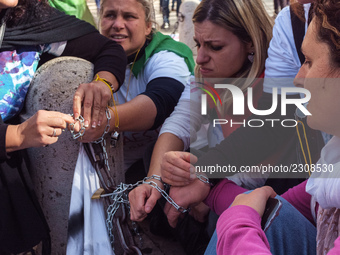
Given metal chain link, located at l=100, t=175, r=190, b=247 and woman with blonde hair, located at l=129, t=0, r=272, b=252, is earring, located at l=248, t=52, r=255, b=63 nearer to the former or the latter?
woman with blonde hair, located at l=129, t=0, r=272, b=252

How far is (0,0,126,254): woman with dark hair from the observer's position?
6.76ft

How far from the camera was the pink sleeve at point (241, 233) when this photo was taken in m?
1.28

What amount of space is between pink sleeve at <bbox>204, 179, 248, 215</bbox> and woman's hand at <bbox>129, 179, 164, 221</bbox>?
248 millimetres

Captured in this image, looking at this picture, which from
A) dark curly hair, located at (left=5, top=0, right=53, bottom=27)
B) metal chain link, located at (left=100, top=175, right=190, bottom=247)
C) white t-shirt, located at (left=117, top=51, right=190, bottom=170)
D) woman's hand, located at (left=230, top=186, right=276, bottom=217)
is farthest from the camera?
white t-shirt, located at (left=117, top=51, right=190, bottom=170)

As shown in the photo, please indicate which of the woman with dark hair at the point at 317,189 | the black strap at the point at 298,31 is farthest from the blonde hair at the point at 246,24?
the woman with dark hair at the point at 317,189

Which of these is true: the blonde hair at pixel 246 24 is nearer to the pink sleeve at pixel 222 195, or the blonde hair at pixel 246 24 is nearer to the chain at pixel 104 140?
the pink sleeve at pixel 222 195

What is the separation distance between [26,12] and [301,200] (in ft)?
5.54

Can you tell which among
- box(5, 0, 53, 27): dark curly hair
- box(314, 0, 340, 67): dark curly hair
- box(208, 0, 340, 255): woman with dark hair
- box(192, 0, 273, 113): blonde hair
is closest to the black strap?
box(192, 0, 273, 113): blonde hair

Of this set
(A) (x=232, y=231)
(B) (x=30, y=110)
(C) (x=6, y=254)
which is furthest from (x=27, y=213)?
(A) (x=232, y=231)

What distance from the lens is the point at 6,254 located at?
2.27 meters

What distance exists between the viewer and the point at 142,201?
2.06 meters

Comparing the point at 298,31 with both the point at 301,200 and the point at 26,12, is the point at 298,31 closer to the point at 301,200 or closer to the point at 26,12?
the point at 301,200

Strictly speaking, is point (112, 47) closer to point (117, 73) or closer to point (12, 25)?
point (117, 73)

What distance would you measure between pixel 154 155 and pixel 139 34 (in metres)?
1.09
